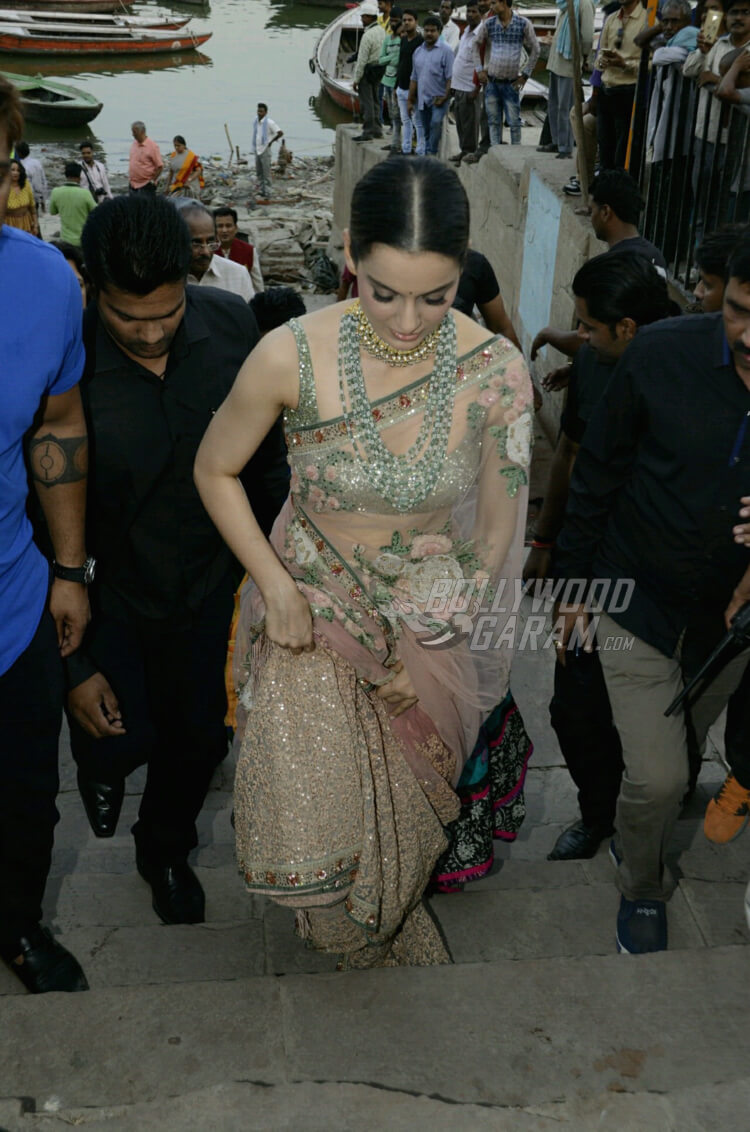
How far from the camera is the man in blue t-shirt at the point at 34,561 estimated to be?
2207mm

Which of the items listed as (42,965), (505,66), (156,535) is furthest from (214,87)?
A: (42,965)

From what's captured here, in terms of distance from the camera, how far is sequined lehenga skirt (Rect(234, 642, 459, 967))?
91.6 inches

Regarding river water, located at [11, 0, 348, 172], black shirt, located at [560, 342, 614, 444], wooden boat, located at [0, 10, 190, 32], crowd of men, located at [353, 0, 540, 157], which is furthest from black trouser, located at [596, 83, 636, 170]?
wooden boat, located at [0, 10, 190, 32]

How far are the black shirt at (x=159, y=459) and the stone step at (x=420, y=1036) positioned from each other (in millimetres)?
1012

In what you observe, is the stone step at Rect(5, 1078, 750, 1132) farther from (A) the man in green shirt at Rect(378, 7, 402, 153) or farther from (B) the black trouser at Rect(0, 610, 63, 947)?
(A) the man in green shirt at Rect(378, 7, 402, 153)

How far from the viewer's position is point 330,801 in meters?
2.32

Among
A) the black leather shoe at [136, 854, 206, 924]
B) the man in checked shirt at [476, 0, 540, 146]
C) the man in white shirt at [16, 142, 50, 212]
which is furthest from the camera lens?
the man in white shirt at [16, 142, 50, 212]

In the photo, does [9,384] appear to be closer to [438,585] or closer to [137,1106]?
→ [438,585]

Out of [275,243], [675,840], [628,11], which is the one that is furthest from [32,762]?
[275,243]

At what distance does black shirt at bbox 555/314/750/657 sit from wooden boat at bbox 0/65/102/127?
29.6 metres

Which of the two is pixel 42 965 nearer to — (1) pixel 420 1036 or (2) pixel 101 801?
(2) pixel 101 801

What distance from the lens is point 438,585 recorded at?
248 centimetres

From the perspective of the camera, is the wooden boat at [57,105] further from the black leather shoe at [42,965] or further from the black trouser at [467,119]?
the black leather shoe at [42,965]

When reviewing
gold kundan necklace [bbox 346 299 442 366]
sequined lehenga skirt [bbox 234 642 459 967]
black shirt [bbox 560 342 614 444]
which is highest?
gold kundan necklace [bbox 346 299 442 366]
